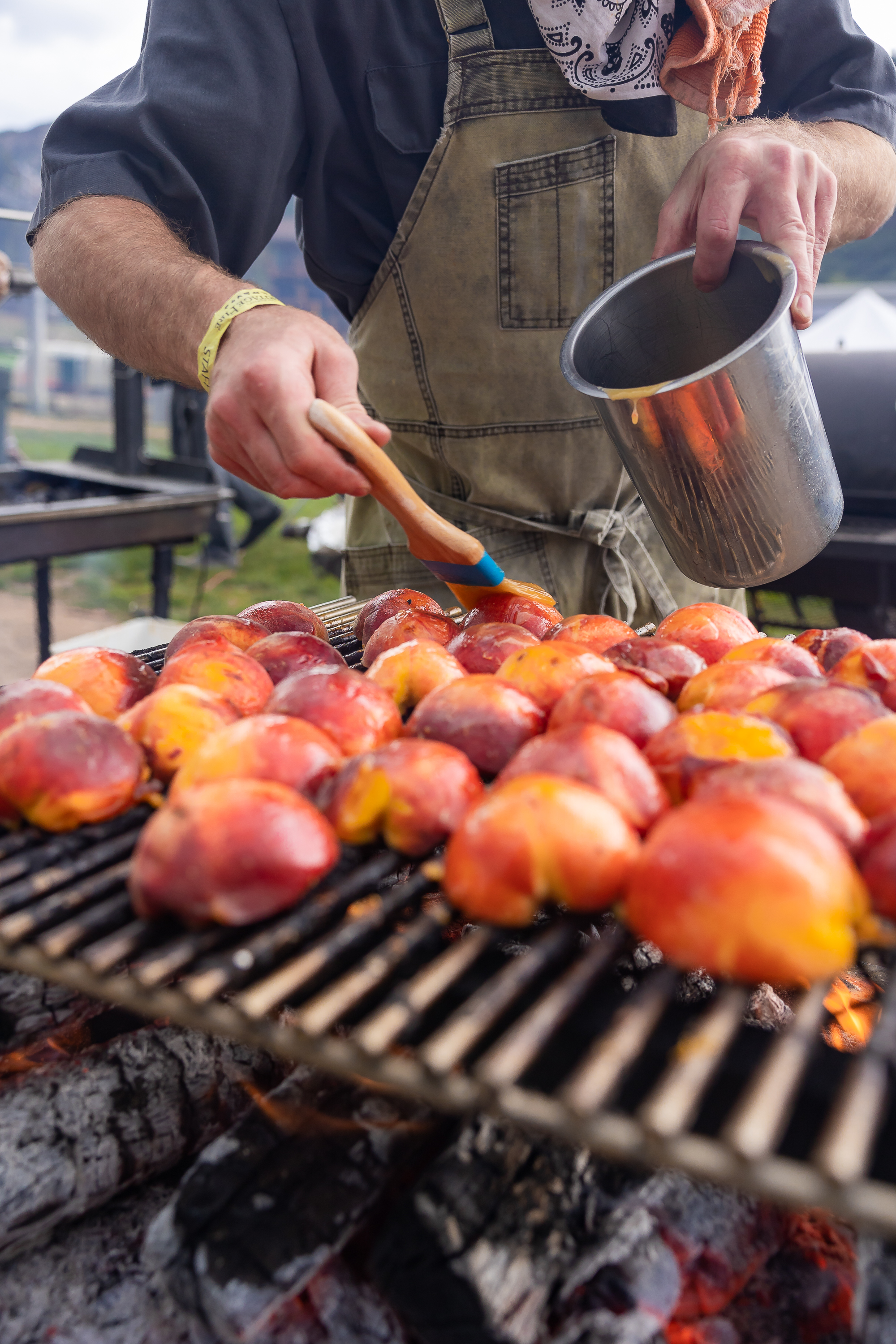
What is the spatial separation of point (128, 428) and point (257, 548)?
4.72 m

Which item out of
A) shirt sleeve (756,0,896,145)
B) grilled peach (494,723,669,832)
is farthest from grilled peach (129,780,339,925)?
shirt sleeve (756,0,896,145)

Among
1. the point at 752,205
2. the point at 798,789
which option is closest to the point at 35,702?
the point at 798,789

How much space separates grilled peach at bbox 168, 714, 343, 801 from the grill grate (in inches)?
4.9

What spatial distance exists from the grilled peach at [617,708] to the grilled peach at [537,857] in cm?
29

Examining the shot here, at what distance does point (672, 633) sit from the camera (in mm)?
1977

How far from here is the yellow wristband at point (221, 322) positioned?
6.23ft

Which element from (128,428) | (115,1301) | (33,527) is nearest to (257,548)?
(128,428)

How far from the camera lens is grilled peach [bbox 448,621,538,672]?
1.82 meters

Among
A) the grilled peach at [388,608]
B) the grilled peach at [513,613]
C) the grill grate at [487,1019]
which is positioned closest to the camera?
the grill grate at [487,1019]

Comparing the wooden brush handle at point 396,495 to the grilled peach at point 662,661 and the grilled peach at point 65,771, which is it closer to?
the grilled peach at point 662,661

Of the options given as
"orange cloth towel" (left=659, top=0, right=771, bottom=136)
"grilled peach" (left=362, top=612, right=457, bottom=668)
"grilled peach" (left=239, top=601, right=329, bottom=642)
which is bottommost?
"grilled peach" (left=239, top=601, right=329, bottom=642)

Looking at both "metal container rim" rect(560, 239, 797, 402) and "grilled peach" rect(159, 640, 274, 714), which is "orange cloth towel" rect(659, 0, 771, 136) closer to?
"metal container rim" rect(560, 239, 797, 402)

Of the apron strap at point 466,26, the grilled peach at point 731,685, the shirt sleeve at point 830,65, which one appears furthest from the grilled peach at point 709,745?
the shirt sleeve at point 830,65

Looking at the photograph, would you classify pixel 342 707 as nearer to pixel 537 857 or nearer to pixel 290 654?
pixel 290 654
